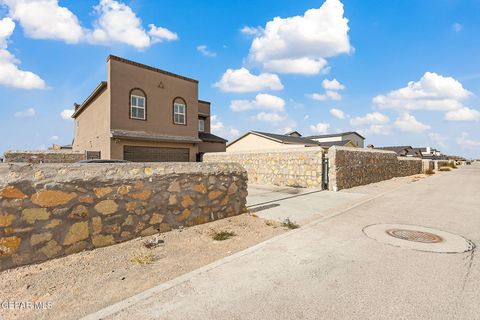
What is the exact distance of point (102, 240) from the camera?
459cm

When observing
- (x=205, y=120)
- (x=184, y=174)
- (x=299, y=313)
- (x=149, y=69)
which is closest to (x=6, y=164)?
(x=184, y=174)

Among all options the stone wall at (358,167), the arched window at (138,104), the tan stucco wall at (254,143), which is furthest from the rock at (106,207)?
the tan stucco wall at (254,143)

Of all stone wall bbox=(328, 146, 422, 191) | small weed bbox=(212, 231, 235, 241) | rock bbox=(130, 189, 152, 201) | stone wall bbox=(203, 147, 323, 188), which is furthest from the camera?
stone wall bbox=(203, 147, 323, 188)

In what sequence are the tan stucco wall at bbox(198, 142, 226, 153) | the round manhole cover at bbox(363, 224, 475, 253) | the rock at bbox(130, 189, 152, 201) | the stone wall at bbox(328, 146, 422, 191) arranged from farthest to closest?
1. the tan stucco wall at bbox(198, 142, 226, 153)
2. the stone wall at bbox(328, 146, 422, 191)
3. the rock at bbox(130, 189, 152, 201)
4. the round manhole cover at bbox(363, 224, 475, 253)

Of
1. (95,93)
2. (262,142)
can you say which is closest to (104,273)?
(95,93)

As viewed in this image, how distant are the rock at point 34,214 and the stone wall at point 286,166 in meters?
10.2

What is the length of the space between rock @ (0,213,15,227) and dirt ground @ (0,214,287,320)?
70 centimetres

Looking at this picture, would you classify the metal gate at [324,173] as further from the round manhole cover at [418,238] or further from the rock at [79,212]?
the rock at [79,212]

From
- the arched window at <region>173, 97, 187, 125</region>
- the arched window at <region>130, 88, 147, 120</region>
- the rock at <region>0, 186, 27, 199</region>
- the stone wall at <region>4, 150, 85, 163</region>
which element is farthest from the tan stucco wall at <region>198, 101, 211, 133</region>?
the rock at <region>0, 186, 27, 199</region>

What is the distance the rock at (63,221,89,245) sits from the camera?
4.21m

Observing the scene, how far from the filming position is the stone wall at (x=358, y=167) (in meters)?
12.8

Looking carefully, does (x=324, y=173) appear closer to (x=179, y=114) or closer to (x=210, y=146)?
(x=179, y=114)

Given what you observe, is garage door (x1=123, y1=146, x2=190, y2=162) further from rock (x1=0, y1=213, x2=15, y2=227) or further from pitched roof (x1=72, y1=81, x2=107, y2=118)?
rock (x1=0, y1=213, x2=15, y2=227)

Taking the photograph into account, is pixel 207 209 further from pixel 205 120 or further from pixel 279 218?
pixel 205 120
